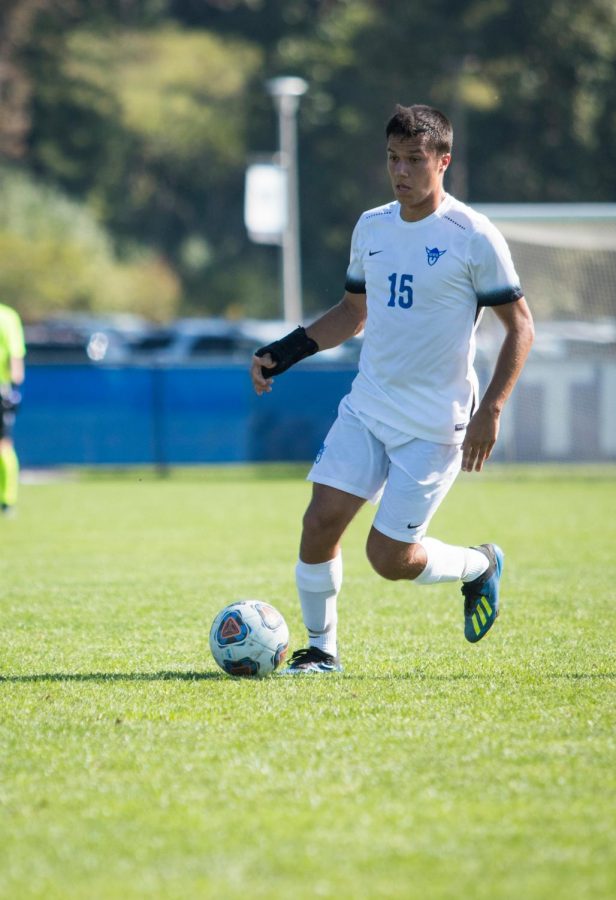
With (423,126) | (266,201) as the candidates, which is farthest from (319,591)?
(266,201)

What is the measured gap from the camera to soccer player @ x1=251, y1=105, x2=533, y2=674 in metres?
5.77

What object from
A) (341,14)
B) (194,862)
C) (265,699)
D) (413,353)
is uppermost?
(341,14)

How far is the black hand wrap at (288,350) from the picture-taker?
20.4 ft

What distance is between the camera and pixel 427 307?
231 inches

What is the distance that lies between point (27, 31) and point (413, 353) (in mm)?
51062

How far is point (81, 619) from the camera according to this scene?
804 cm

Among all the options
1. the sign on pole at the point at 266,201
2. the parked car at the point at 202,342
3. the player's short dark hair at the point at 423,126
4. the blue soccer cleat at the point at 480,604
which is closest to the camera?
the player's short dark hair at the point at 423,126

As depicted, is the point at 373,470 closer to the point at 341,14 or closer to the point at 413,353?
the point at 413,353

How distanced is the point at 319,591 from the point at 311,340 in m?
1.09

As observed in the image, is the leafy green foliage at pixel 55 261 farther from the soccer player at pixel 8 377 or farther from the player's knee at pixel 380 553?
the player's knee at pixel 380 553

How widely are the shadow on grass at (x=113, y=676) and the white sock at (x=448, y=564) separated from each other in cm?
100

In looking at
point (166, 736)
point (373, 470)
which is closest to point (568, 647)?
point (373, 470)

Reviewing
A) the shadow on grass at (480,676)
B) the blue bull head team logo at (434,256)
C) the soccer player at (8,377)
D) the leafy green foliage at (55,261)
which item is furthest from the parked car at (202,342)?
the blue bull head team logo at (434,256)

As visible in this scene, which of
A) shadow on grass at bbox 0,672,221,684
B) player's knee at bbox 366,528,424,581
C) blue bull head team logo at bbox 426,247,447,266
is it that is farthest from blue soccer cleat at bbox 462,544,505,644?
blue bull head team logo at bbox 426,247,447,266
